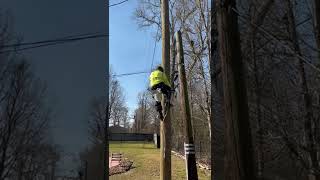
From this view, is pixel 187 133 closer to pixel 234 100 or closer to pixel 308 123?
pixel 234 100

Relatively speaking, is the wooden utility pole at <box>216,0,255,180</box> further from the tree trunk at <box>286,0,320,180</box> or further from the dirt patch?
the dirt patch

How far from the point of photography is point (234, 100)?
3920mm

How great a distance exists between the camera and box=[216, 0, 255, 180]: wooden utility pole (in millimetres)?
3744

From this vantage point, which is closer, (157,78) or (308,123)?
(308,123)

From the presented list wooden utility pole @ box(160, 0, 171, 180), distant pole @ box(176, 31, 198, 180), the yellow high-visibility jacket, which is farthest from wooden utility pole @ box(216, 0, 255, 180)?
distant pole @ box(176, 31, 198, 180)

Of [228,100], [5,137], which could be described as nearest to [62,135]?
[5,137]

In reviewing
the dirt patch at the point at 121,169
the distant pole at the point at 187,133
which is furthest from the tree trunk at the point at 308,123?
the dirt patch at the point at 121,169

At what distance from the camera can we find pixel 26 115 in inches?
47.4

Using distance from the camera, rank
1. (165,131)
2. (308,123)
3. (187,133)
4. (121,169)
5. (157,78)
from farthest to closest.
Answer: (121,169), (187,133), (165,131), (157,78), (308,123)

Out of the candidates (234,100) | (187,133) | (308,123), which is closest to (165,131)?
(187,133)

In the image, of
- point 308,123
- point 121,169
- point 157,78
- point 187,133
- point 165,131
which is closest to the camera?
point 308,123

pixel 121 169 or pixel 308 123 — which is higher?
pixel 308 123

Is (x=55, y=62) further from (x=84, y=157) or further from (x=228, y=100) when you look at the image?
(x=228, y=100)

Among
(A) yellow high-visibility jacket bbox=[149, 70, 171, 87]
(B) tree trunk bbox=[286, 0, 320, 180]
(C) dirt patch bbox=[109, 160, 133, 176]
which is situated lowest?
(C) dirt patch bbox=[109, 160, 133, 176]
